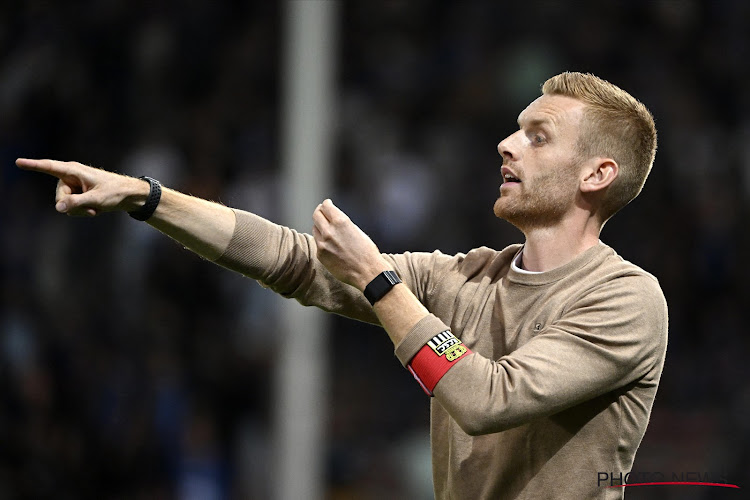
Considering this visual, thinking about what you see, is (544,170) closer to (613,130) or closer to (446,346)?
(613,130)

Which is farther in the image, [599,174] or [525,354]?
[599,174]

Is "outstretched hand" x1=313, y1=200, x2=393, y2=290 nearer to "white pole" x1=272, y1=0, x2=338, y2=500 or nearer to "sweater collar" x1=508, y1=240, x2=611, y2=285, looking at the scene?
"sweater collar" x1=508, y1=240, x2=611, y2=285

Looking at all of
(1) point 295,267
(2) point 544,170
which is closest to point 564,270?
(2) point 544,170

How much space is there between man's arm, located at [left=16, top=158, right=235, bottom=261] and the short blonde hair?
820 mm

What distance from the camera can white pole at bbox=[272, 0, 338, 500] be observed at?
4.36 m

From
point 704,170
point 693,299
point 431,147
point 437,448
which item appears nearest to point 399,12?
point 431,147

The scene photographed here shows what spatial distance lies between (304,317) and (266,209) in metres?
1.21

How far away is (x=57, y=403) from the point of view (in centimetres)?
533

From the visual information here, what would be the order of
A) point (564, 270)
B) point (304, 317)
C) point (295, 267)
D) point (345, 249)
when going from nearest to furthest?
point (345, 249) → point (564, 270) → point (295, 267) → point (304, 317)

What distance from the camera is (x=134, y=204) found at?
2340 mm

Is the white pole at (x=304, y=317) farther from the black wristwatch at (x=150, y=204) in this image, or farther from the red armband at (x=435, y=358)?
the red armband at (x=435, y=358)

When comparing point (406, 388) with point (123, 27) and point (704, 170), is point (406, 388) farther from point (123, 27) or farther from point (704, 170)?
point (123, 27)

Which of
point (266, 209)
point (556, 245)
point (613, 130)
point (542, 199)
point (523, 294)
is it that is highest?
point (266, 209)

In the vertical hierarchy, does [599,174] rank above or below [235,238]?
above
